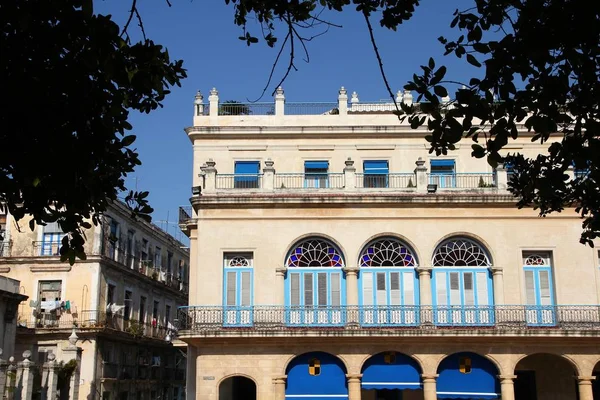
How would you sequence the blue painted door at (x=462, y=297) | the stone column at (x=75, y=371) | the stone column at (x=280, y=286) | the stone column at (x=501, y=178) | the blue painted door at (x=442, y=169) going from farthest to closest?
the stone column at (x=75, y=371), the blue painted door at (x=442, y=169), the stone column at (x=501, y=178), the stone column at (x=280, y=286), the blue painted door at (x=462, y=297)

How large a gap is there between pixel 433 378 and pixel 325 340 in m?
3.34

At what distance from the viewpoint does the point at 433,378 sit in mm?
23234

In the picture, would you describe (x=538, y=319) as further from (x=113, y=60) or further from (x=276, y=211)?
(x=113, y=60)

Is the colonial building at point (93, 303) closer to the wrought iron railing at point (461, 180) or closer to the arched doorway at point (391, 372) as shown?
the arched doorway at point (391, 372)

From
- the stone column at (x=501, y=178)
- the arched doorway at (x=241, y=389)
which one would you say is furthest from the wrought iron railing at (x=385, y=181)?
the arched doorway at (x=241, y=389)

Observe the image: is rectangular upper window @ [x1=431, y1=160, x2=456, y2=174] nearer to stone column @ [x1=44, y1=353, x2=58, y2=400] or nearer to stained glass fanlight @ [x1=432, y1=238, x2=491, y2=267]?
stained glass fanlight @ [x1=432, y1=238, x2=491, y2=267]

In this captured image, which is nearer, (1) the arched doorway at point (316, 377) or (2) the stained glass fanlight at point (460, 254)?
(1) the arched doorway at point (316, 377)

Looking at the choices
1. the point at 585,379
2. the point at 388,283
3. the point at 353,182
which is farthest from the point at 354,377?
the point at 585,379

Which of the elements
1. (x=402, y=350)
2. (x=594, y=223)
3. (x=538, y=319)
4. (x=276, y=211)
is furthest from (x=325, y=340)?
(x=594, y=223)

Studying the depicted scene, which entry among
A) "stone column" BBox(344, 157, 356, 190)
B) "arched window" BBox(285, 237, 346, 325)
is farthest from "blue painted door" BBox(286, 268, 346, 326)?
"stone column" BBox(344, 157, 356, 190)

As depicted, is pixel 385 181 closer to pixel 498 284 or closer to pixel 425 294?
pixel 425 294

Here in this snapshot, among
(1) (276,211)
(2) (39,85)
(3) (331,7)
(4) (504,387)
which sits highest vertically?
(1) (276,211)

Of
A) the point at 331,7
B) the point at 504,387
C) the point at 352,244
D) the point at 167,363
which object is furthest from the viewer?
the point at 167,363

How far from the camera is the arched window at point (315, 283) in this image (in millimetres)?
24078
